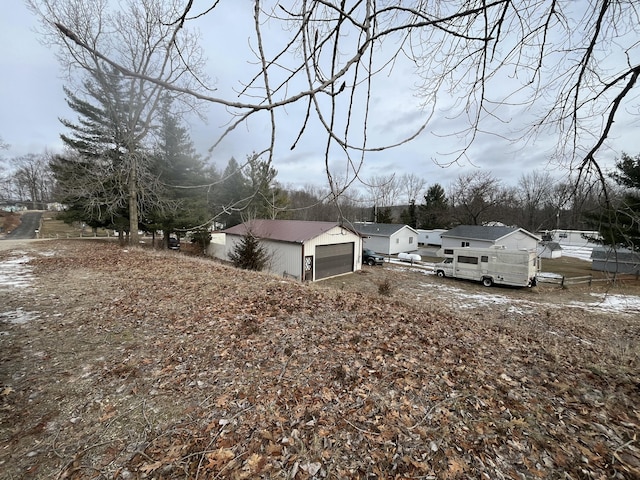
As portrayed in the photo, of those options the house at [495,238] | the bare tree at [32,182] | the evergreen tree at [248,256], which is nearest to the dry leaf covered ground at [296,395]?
the evergreen tree at [248,256]

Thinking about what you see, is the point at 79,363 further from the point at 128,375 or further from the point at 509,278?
the point at 509,278

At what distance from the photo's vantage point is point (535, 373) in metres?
3.28

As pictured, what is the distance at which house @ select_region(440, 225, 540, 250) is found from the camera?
73.4 ft

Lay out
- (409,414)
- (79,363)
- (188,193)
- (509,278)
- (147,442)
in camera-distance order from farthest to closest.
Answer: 1. (188,193)
2. (509,278)
3. (79,363)
4. (409,414)
5. (147,442)

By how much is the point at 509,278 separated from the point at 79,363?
57.6 feet

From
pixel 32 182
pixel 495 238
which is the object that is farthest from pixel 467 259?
pixel 32 182

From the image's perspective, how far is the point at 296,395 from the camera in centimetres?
279

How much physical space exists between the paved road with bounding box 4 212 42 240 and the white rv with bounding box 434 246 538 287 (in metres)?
36.6

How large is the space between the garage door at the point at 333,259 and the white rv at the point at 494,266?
6191 mm

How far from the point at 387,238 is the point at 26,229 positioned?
4222cm

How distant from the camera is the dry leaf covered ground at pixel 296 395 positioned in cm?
206

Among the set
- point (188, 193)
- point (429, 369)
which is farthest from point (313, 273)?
point (429, 369)

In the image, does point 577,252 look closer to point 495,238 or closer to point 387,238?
point 495,238

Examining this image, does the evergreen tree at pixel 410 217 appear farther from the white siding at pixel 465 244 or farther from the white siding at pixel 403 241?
the white siding at pixel 465 244
